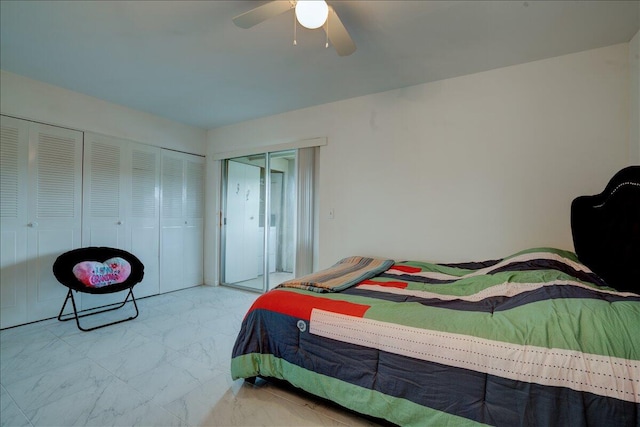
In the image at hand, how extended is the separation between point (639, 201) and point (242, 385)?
245 cm

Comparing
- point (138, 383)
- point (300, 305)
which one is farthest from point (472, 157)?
point (138, 383)

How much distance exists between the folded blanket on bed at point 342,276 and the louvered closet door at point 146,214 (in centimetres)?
270

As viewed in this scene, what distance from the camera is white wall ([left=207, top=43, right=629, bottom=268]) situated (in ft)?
7.27

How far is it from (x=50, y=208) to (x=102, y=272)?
91 centimetres

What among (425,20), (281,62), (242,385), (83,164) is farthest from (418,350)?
(83,164)

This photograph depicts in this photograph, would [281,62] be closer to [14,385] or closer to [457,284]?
[457,284]

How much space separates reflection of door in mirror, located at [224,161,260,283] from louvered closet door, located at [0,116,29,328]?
7.26 feet

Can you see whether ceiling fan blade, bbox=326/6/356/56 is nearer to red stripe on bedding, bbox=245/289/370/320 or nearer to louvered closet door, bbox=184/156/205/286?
red stripe on bedding, bbox=245/289/370/320

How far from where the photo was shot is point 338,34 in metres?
1.70

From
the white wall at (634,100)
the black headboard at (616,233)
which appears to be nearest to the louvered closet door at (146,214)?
the black headboard at (616,233)

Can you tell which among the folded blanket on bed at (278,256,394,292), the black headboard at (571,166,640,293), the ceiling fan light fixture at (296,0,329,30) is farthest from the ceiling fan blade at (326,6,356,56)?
the black headboard at (571,166,640,293)

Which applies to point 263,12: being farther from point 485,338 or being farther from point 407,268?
point 407,268

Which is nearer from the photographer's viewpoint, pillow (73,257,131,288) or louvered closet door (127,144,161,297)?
pillow (73,257,131,288)

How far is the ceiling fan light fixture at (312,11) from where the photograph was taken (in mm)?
1409
